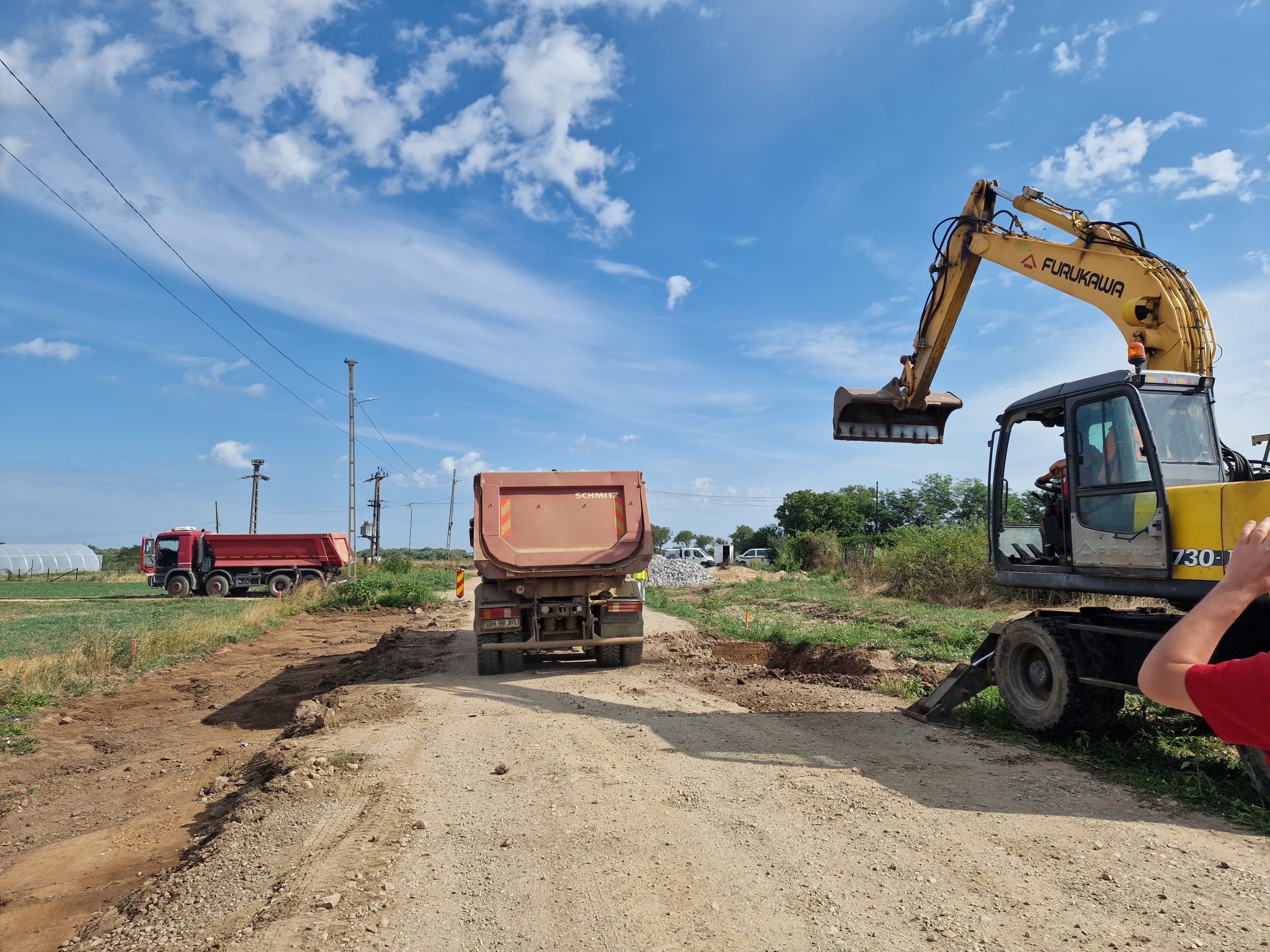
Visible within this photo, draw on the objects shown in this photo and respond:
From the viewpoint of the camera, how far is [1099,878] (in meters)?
4.05

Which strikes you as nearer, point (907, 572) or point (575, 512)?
point (575, 512)

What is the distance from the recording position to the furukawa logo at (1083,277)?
288 inches

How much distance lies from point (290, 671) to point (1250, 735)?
1485cm

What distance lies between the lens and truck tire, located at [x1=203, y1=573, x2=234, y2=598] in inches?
1298

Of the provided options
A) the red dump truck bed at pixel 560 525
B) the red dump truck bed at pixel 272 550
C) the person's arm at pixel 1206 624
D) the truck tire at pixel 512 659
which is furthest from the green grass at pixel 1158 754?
the red dump truck bed at pixel 272 550

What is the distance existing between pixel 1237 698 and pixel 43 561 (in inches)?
3152

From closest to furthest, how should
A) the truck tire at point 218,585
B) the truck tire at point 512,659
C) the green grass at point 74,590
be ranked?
the truck tire at point 512,659, the truck tire at point 218,585, the green grass at point 74,590

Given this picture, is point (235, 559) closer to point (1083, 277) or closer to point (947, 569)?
point (947, 569)

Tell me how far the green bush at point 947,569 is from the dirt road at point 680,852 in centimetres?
1567

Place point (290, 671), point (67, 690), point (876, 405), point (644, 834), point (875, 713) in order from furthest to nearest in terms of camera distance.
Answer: point (290, 671)
point (67, 690)
point (876, 405)
point (875, 713)
point (644, 834)

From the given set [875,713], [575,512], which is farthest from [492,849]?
[575,512]

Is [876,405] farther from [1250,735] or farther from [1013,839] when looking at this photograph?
[1250,735]

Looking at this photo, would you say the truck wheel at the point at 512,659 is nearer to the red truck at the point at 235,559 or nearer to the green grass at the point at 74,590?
the red truck at the point at 235,559

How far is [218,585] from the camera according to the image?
33.0 metres
